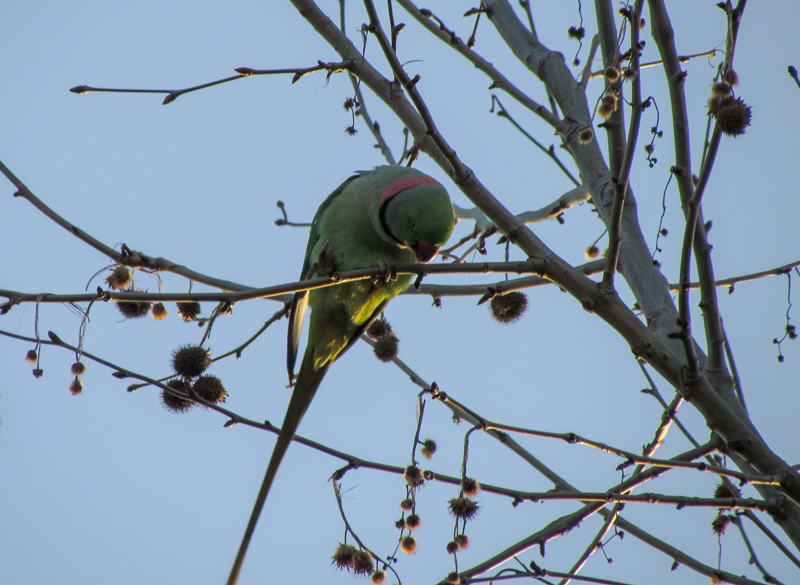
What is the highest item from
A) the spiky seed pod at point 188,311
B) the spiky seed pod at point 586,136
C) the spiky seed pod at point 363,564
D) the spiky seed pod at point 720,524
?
the spiky seed pod at point 586,136

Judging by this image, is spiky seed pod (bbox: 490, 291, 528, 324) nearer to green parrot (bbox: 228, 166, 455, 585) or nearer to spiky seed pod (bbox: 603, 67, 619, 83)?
green parrot (bbox: 228, 166, 455, 585)

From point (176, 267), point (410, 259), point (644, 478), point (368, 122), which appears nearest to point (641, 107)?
point (644, 478)

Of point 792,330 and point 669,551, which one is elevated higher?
point 792,330

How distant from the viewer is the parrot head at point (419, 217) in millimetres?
3818

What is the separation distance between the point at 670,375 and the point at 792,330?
182 cm

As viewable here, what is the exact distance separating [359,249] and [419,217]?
0.49 metres

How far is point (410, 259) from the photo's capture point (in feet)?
14.0

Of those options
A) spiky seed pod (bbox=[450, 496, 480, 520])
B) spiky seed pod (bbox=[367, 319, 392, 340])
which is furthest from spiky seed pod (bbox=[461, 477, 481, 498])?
spiky seed pod (bbox=[367, 319, 392, 340])

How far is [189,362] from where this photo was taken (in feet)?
10.3

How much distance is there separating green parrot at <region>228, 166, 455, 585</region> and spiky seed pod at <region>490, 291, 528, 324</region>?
542mm

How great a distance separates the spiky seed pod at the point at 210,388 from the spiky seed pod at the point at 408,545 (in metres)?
1.13

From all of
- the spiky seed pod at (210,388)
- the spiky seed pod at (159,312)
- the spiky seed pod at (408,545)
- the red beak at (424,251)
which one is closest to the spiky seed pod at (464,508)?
the spiky seed pod at (408,545)

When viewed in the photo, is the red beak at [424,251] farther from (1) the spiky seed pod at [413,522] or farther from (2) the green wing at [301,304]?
(1) the spiky seed pod at [413,522]

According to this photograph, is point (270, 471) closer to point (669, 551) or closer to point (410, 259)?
point (410, 259)
